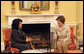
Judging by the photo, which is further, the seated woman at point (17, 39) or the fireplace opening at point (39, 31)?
the fireplace opening at point (39, 31)

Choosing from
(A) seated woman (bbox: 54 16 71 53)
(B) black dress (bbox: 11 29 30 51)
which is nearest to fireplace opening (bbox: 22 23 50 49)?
(A) seated woman (bbox: 54 16 71 53)

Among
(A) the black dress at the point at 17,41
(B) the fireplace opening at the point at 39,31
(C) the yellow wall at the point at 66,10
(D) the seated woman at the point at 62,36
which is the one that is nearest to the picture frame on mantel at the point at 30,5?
(C) the yellow wall at the point at 66,10

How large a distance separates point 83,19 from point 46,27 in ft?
4.62

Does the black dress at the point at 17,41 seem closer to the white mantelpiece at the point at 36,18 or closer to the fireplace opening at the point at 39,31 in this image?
the white mantelpiece at the point at 36,18

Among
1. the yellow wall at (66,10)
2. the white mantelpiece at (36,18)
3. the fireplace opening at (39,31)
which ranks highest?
the yellow wall at (66,10)

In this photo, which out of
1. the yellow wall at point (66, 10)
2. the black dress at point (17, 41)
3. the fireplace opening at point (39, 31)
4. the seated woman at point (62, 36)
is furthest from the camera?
the fireplace opening at point (39, 31)

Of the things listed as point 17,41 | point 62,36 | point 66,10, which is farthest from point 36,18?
point 17,41

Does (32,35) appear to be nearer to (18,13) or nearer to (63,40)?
(18,13)

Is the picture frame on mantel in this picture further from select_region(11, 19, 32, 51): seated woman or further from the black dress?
the black dress

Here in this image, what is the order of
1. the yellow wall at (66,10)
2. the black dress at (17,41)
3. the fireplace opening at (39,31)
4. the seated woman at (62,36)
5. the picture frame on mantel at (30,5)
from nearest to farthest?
the black dress at (17,41), the seated woman at (62,36), the yellow wall at (66,10), the picture frame on mantel at (30,5), the fireplace opening at (39,31)

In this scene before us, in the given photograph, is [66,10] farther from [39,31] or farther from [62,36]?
[62,36]

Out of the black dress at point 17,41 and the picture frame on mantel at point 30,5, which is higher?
the picture frame on mantel at point 30,5

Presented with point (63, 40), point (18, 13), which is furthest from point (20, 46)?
point (18, 13)

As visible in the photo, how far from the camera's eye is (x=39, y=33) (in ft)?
22.6
